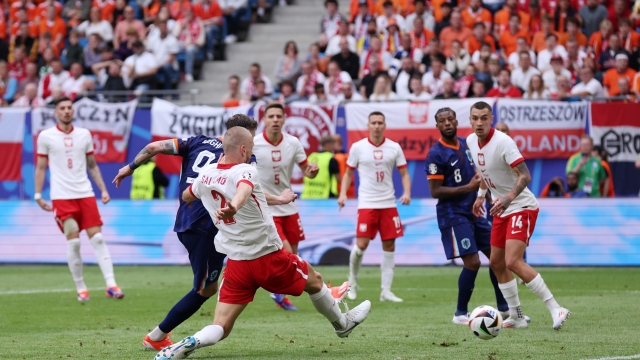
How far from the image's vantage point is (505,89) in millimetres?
20406

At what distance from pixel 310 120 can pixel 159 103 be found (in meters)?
3.68

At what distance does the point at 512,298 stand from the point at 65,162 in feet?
21.5

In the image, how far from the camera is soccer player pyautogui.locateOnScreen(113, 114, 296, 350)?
28.1 ft

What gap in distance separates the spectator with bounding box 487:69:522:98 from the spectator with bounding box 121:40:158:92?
876 centimetres

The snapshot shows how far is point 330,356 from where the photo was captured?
821cm

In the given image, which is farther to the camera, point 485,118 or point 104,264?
point 104,264

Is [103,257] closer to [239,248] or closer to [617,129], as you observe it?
[239,248]

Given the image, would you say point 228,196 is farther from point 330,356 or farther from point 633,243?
point 633,243

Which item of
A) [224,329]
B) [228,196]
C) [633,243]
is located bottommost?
[633,243]

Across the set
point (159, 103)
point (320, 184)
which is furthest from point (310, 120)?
point (159, 103)

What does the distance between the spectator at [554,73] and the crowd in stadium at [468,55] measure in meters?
0.02

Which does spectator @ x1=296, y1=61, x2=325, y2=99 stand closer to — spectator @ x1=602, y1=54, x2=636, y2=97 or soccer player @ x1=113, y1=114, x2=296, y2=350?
spectator @ x1=602, y1=54, x2=636, y2=97

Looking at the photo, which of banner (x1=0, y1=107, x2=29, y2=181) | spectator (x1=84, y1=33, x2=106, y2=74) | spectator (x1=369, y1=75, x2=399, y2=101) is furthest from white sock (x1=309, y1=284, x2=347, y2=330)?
spectator (x1=84, y1=33, x2=106, y2=74)

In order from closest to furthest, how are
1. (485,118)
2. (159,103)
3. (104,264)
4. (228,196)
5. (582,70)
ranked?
(228,196)
(485,118)
(104,264)
(582,70)
(159,103)
